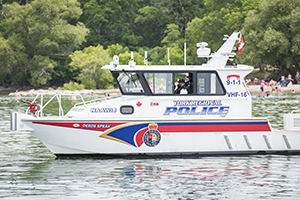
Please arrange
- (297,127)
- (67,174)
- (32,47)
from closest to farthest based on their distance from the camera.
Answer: (67,174) < (297,127) < (32,47)

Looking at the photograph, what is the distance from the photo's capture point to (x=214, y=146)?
13.8 meters

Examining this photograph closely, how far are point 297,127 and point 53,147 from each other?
7.66 metres

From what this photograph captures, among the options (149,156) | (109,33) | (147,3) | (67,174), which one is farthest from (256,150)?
(147,3)

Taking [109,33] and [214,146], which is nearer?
[214,146]

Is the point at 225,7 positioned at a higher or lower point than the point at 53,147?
higher

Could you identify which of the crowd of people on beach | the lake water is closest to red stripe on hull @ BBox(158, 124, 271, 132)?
the lake water

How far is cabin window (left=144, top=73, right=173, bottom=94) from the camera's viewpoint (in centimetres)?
1391

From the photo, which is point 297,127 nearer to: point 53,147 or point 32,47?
point 53,147

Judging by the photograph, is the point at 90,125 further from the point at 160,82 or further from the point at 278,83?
the point at 278,83

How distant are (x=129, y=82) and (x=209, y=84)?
2483mm

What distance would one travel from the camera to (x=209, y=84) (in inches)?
554

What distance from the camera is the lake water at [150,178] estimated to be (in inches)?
408

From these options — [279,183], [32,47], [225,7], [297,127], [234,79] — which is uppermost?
[225,7]

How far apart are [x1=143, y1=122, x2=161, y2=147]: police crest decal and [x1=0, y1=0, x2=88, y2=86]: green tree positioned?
5997 cm
